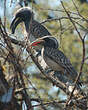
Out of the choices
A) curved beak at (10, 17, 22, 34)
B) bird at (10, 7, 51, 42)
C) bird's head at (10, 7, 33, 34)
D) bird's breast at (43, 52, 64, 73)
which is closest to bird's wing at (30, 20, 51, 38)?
bird at (10, 7, 51, 42)

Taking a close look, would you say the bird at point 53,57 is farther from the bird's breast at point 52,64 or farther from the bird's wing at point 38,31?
the bird's wing at point 38,31

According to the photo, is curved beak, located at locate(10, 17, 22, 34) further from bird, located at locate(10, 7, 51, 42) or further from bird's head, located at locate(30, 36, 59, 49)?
bird's head, located at locate(30, 36, 59, 49)

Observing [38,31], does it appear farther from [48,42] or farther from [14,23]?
[14,23]

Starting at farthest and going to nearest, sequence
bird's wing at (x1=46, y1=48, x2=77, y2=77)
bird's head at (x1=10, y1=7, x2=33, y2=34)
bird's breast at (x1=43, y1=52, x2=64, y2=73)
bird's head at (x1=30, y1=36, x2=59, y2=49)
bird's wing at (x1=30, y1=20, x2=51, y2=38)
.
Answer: bird's wing at (x1=30, y1=20, x2=51, y2=38), bird's head at (x1=10, y1=7, x2=33, y2=34), bird's head at (x1=30, y1=36, x2=59, y2=49), bird's breast at (x1=43, y1=52, x2=64, y2=73), bird's wing at (x1=46, y1=48, x2=77, y2=77)

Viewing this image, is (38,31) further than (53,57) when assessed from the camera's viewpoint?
Yes

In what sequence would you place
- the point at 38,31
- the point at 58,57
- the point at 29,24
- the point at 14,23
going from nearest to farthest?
the point at 58,57, the point at 14,23, the point at 29,24, the point at 38,31

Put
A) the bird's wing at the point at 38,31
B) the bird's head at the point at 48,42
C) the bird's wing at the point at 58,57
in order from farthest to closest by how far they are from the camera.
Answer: the bird's wing at the point at 38,31 < the bird's head at the point at 48,42 < the bird's wing at the point at 58,57

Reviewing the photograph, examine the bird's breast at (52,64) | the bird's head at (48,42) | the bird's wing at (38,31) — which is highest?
the bird's wing at (38,31)

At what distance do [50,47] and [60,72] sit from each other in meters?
0.60

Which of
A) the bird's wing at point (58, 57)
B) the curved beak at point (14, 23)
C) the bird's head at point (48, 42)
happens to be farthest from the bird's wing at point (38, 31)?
the bird's wing at point (58, 57)

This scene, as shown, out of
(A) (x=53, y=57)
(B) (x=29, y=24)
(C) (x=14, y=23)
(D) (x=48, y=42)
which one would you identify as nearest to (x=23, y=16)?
(B) (x=29, y=24)

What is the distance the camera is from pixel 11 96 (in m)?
3.39

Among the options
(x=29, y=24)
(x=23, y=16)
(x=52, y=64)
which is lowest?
(x=52, y=64)

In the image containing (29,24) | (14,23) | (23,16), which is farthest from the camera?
(23,16)
